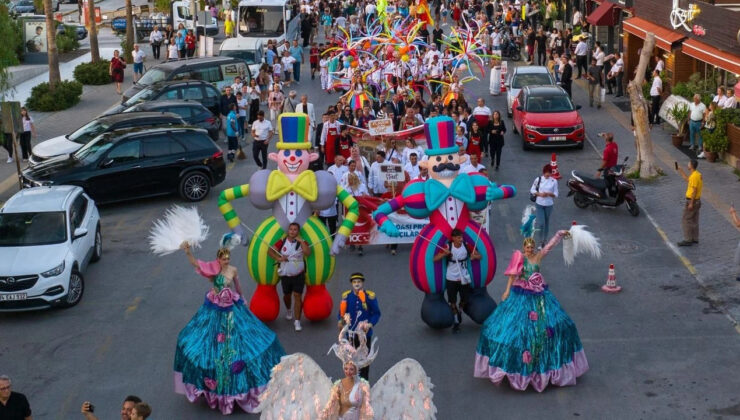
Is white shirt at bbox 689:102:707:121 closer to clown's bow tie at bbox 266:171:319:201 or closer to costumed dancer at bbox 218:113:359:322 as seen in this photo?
costumed dancer at bbox 218:113:359:322

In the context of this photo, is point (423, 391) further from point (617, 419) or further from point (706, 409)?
point (706, 409)

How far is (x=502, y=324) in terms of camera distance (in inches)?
527

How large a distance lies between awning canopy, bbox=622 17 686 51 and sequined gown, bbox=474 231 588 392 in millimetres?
18340

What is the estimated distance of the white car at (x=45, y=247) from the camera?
1675 centimetres

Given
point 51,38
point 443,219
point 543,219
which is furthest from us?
point 51,38

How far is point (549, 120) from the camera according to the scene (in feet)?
91.5

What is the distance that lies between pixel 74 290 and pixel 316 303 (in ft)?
13.2

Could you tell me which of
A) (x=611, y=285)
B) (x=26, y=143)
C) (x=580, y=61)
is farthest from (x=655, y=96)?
(x=26, y=143)

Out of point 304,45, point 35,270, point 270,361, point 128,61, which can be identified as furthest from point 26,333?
point 304,45

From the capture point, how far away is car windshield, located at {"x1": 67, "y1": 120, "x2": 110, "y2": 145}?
2594 cm

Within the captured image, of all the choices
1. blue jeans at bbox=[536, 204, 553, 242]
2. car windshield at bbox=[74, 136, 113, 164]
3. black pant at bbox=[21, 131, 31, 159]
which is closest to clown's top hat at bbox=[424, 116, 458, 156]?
blue jeans at bbox=[536, 204, 553, 242]

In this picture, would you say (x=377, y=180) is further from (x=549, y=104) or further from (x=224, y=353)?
(x=549, y=104)

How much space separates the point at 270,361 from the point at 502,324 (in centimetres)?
274

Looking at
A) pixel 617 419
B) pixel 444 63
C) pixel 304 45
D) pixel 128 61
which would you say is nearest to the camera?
pixel 617 419
